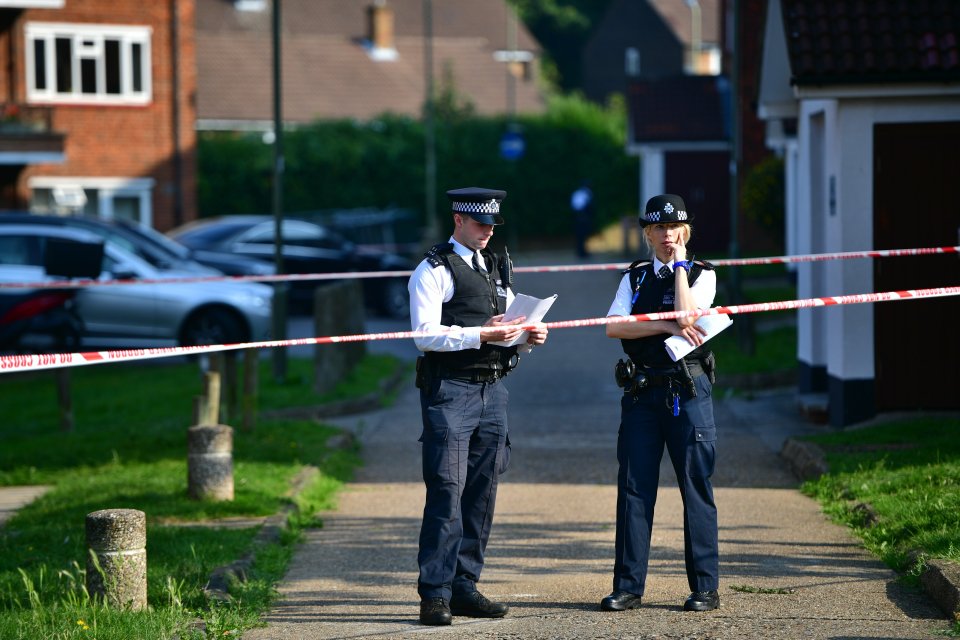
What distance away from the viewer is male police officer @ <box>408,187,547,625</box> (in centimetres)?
675

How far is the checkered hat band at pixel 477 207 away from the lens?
6.84 m

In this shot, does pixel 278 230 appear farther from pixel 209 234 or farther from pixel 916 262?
pixel 209 234

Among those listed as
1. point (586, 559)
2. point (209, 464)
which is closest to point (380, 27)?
point (209, 464)

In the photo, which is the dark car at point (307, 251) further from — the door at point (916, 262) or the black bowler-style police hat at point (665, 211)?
the black bowler-style police hat at point (665, 211)

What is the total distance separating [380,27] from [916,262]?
44.5 metres

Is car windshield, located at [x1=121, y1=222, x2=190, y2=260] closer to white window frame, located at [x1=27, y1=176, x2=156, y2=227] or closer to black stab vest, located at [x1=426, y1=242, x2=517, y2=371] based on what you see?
black stab vest, located at [x1=426, y1=242, x2=517, y2=371]

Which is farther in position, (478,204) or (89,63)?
(89,63)

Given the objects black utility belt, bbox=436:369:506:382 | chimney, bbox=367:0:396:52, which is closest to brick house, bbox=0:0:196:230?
chimney, bbox=367:0:396:52

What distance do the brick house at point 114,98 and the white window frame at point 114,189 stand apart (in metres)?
0.02

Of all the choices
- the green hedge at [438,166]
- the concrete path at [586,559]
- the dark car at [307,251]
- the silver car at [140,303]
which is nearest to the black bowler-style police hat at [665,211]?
the concrete path at [586,559]

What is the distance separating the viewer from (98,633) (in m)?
6.41

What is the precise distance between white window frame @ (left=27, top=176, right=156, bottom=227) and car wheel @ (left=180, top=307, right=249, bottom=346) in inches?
676

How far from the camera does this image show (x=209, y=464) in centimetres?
975

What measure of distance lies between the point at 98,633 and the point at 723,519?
418 cm
